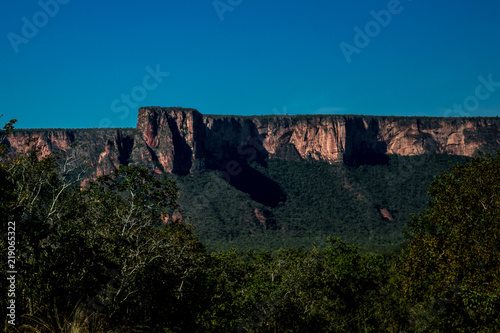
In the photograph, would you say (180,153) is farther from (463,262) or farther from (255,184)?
(463,262)

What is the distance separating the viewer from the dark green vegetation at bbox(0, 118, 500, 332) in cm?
1089

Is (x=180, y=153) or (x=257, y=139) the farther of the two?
(x=257, y=139)

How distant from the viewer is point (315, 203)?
430ft

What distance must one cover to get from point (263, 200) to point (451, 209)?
118676 millimetres

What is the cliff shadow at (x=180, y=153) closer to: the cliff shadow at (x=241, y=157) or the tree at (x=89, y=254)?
the cliff shadow at (x=241, y=157)

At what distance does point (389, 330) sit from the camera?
24.3 meters

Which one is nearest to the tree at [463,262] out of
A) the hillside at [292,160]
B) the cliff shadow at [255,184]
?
the hillside at [292,160]

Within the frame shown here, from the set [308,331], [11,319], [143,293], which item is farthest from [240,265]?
[11,319]

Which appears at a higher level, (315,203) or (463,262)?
(315,203)

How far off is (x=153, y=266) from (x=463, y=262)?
10363 mm

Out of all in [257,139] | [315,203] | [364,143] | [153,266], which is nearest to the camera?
[153,266]

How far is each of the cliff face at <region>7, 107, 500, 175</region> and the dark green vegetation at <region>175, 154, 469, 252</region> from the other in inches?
198

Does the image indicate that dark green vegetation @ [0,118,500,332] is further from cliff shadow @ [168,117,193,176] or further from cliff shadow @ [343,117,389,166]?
cliff shadow @ [343,117,389,166]

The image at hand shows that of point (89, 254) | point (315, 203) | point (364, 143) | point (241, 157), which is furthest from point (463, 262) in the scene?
point (364, 143)
